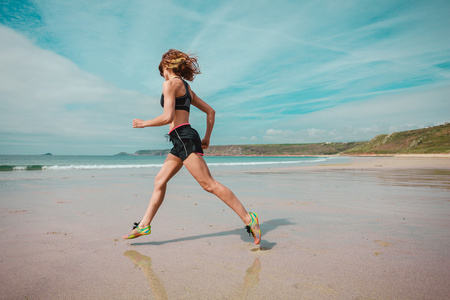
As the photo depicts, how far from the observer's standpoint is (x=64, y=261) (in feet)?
8.45

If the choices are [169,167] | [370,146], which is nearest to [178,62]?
[169,167]

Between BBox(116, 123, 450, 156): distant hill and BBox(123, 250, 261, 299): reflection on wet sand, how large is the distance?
62463 mm

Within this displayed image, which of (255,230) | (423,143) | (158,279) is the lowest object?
(158,279)

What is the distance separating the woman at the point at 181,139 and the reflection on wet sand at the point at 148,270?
0.46 metres

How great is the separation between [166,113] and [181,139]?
35 centimetres

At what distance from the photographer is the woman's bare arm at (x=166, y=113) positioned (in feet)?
9.34

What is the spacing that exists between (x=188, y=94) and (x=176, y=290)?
212cm

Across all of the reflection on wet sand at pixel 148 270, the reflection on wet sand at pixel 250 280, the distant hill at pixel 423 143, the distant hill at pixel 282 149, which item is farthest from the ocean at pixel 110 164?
the distant hill at pixel 282 149

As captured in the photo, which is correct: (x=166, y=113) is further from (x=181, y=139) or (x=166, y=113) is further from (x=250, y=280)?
(x=250, y=280)

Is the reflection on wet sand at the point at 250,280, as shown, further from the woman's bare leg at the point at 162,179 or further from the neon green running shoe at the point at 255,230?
the woman's bare leg at the point at 162,179

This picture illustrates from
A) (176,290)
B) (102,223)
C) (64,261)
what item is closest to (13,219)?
(102,223)

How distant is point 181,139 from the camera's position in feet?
9.94

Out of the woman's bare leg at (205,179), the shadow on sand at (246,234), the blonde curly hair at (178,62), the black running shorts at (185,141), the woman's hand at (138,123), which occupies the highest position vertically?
the blonde curly hair at (178,62)

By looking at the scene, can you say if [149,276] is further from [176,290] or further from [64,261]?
[64,261]
